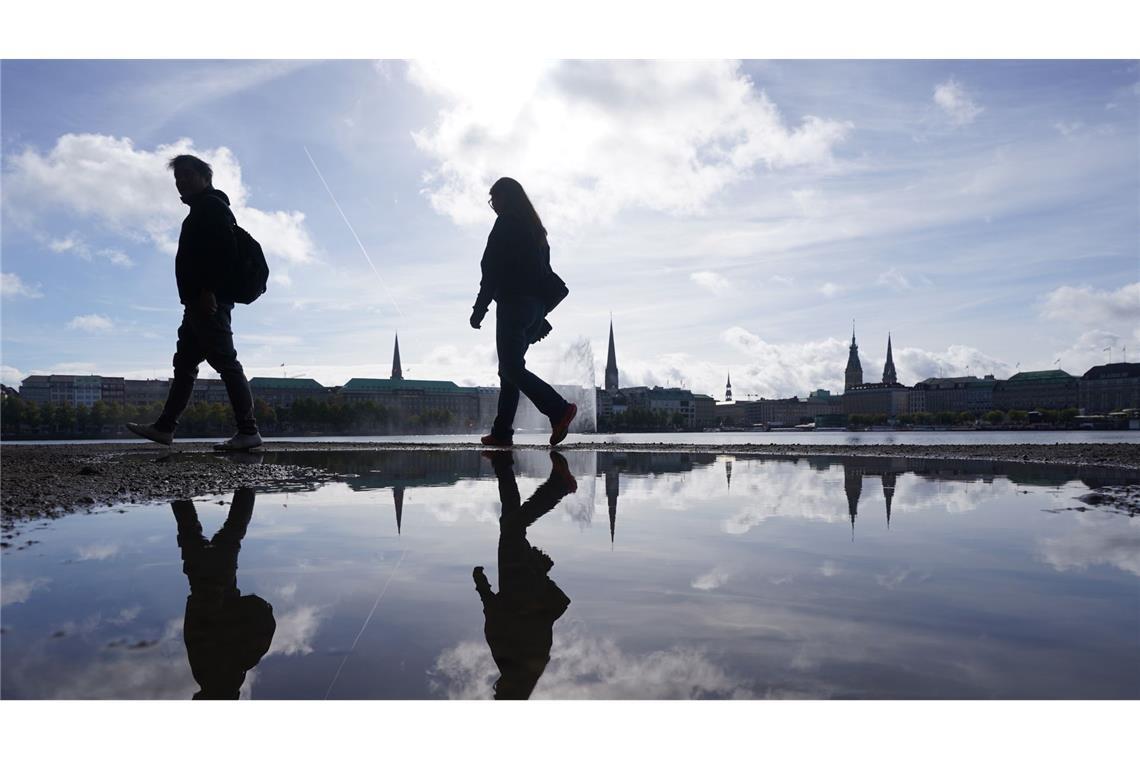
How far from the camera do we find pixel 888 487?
7066 mm

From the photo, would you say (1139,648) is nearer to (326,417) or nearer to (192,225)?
(192,225)

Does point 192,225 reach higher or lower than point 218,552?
higher

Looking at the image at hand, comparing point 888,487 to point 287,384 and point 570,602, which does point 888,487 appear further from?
point 287,384

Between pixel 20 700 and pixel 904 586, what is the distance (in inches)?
127

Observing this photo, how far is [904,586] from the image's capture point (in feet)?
10.2

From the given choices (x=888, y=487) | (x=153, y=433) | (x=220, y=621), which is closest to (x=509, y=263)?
(x=153, y=433)

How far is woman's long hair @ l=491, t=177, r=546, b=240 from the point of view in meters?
9.59

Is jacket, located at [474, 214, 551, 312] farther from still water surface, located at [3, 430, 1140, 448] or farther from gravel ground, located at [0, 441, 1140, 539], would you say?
still water surface, located at [3, 430, 1140, 448]

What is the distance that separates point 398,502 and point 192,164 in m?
4.94

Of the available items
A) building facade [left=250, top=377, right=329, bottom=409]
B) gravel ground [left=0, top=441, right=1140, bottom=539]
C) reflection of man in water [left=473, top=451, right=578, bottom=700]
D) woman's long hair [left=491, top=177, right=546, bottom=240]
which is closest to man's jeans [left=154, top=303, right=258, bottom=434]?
gravel ground [left=0, top=441, right=1140, bottom=539]

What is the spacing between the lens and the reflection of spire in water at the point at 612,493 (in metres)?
4.91

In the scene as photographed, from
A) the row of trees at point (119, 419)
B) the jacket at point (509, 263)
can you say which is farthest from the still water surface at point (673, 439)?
the row of trees at point (119, 419)

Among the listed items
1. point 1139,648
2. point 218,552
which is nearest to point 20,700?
point 218,552

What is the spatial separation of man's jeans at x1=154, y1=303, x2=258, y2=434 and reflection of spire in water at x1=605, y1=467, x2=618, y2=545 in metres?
4.09
